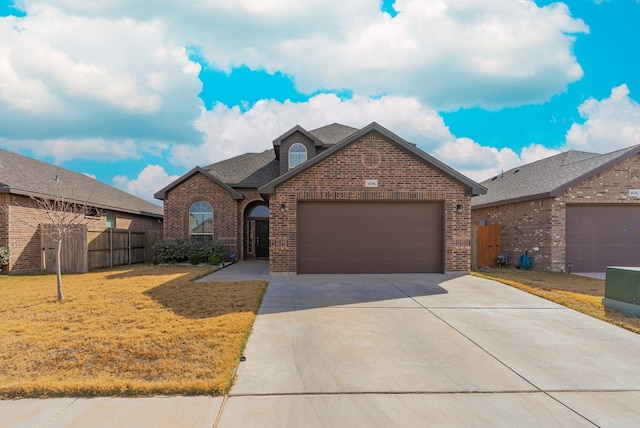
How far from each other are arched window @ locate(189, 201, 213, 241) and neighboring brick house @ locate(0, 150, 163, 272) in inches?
168

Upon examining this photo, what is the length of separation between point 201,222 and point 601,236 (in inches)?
701

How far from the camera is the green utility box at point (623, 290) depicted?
24.3ft

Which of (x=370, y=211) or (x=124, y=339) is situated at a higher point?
(x=370, y=211)

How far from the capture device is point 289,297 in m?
8.27

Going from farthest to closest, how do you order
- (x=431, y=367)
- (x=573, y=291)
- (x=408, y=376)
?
(x=573, y=291) → (x=431, y=367) → (x=408, y=376)

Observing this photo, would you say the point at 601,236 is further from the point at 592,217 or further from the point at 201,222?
the point at 201,222

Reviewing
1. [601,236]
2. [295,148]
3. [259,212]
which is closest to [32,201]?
[259,212]

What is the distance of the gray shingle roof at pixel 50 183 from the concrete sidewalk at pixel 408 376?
1295 centimetres

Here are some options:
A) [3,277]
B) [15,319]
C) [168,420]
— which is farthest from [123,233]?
[168,420]

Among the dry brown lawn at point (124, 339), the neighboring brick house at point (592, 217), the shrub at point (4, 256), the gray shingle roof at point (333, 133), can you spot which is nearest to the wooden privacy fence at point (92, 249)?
the shrub at point (4, 256)

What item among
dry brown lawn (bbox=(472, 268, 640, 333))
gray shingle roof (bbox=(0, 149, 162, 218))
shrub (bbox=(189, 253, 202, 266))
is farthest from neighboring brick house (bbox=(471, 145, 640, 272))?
gray shingle roof (bbox=(0, 149, 162, 218))

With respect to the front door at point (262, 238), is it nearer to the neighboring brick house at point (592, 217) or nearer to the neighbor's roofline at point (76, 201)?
the neighbor's roofline at point (76, 201)

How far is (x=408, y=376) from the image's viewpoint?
14.1 feet

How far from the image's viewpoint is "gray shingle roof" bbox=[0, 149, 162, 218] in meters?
13.9
